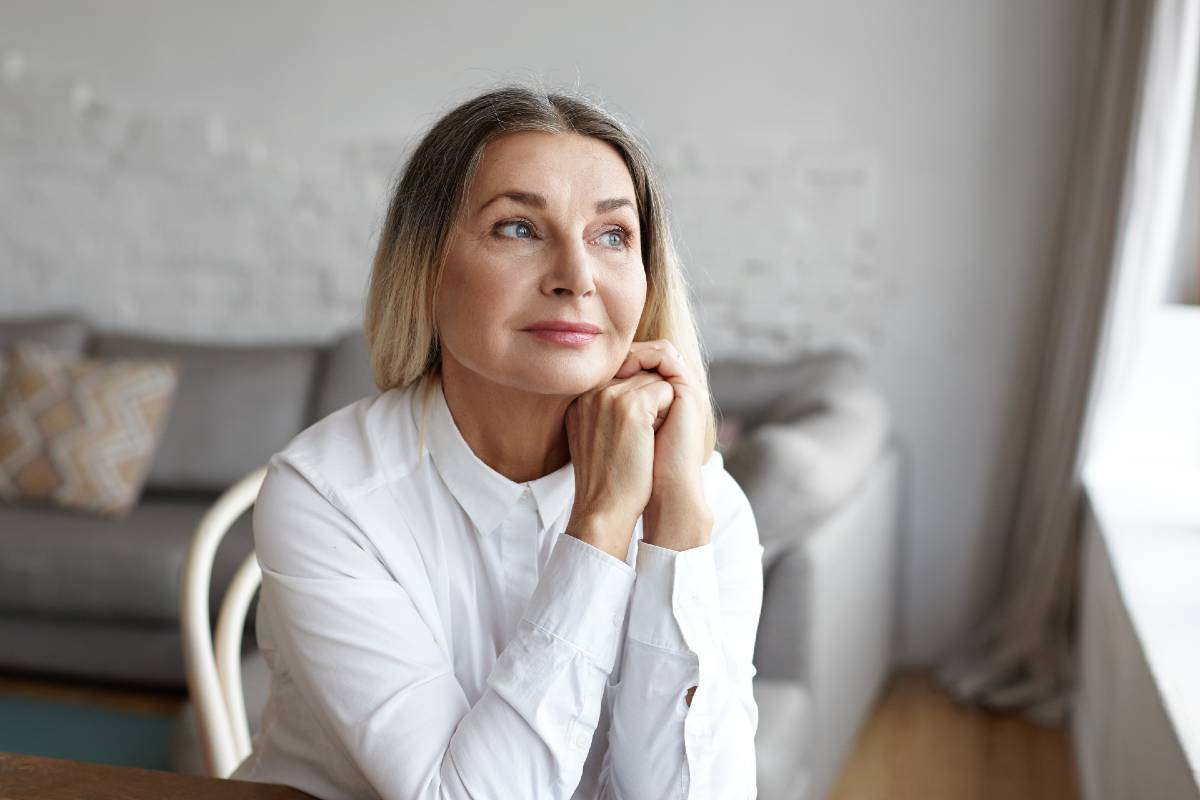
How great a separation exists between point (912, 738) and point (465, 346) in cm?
224

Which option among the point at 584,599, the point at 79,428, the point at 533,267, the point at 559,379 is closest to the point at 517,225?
the point at 533,267

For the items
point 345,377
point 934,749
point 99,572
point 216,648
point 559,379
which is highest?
point 559,379

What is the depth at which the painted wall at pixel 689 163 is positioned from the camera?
11.1ft

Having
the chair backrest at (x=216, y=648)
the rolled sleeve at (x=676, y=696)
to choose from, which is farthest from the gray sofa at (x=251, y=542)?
the rolled sleeve at (x=676, y=696)

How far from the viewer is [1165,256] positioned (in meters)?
2.87

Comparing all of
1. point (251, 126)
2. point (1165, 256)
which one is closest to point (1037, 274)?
point (1165, 256)

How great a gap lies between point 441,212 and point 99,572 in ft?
7.31

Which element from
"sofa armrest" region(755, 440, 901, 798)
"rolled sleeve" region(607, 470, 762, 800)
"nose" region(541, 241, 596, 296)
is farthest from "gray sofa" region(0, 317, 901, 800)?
"nose" region(541, 241, 596, 296)

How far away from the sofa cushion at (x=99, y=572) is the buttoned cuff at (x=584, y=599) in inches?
83.0

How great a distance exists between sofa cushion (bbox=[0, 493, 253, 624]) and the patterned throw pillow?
21 centimetres

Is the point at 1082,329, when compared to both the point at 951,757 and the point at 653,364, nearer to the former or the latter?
the point at 951,757

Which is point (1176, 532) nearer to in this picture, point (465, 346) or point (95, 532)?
point (465, 346)

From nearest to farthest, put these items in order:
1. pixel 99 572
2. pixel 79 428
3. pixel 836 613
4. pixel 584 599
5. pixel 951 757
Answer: pixel 584 599 < pixel 836 613 < pixel 951 757 < pixel 99 572 < pixel 79 428

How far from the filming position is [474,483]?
1.20 metres
